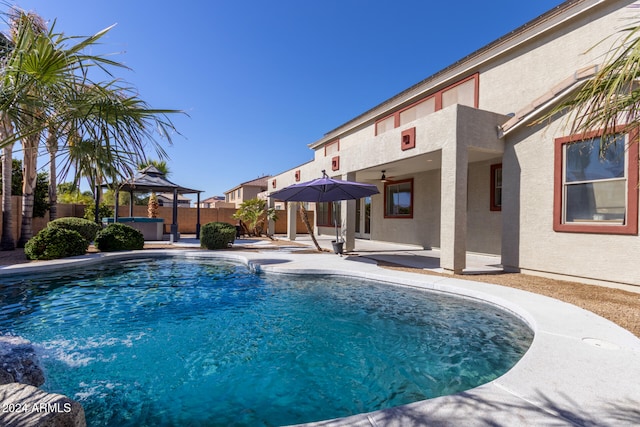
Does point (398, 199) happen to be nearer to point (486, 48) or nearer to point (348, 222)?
point (348, 222)

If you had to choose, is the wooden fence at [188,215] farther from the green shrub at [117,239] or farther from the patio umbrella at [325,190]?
the patio umbrella at [325,190]

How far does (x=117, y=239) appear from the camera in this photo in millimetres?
12789

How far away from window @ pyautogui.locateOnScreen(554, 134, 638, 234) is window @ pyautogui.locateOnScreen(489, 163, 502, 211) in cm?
302

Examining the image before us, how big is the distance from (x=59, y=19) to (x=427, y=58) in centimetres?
1773

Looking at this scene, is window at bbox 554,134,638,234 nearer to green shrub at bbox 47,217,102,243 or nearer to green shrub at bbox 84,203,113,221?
green shrub at bbox 47,217,102,243

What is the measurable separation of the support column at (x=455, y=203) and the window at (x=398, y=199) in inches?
253

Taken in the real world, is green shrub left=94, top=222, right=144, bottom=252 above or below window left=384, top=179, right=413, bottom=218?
below

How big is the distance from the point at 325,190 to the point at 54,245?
30.2ft

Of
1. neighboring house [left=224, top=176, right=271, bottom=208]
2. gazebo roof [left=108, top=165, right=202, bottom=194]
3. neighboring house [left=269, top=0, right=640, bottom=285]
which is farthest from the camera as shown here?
A: neighboring house [left=224, top=176, right=271, bottom=208]

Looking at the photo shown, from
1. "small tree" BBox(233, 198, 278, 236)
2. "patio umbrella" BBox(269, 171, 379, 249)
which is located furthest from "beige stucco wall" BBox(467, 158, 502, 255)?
"small tree" BBox(233, 198, 278, 236)

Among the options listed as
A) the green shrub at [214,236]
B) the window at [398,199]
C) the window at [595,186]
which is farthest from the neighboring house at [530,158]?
the green shrub at [214,236]

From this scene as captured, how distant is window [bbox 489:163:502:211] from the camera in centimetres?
1060

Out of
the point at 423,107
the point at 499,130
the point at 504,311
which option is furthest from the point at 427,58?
the point at 504,311

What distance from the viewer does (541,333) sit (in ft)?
13.4
